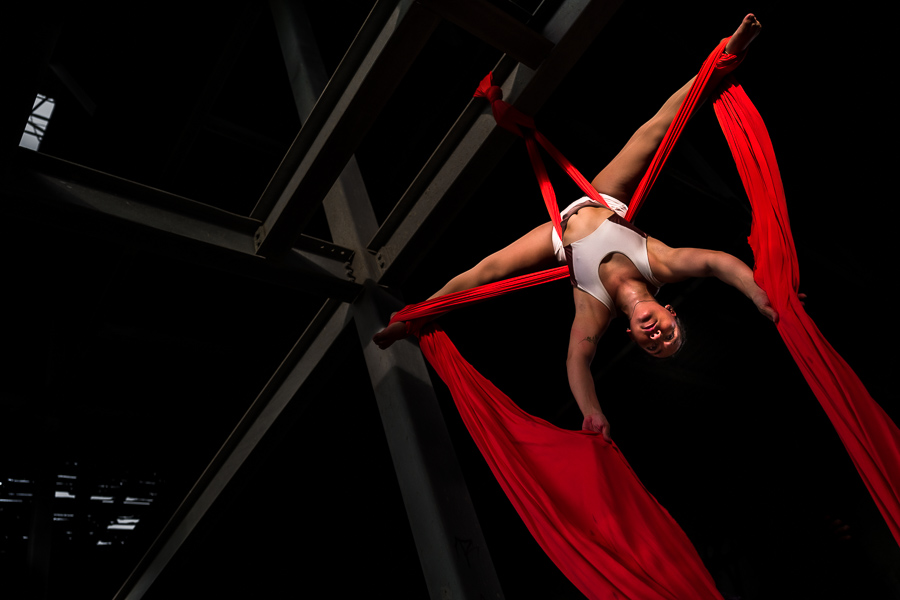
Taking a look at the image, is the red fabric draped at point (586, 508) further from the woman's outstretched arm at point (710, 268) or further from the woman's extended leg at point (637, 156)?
the woman's extended leg at point (637, 156)

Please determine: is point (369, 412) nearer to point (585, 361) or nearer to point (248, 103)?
point (248, 103)

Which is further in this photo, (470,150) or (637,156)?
(470,150)

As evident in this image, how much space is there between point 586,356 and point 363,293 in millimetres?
1682

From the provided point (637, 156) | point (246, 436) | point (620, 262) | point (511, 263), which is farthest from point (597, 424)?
point (246, 436)

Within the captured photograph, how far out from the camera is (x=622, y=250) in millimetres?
2531

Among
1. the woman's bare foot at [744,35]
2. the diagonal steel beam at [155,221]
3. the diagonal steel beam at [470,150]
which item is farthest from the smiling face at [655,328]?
the diagonal steel beam at [155,221]

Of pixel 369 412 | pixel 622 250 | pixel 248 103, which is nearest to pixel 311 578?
pixel 369 412

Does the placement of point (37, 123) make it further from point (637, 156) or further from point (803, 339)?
point (803, 339)

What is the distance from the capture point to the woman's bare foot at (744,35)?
91.1 inches

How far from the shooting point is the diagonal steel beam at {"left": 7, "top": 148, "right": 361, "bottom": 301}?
3.15m

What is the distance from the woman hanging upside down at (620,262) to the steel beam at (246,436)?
1.70m

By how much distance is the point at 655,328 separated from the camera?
2.38 metres

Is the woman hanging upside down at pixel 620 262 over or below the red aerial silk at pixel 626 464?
over

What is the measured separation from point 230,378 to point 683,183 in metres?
4.88
